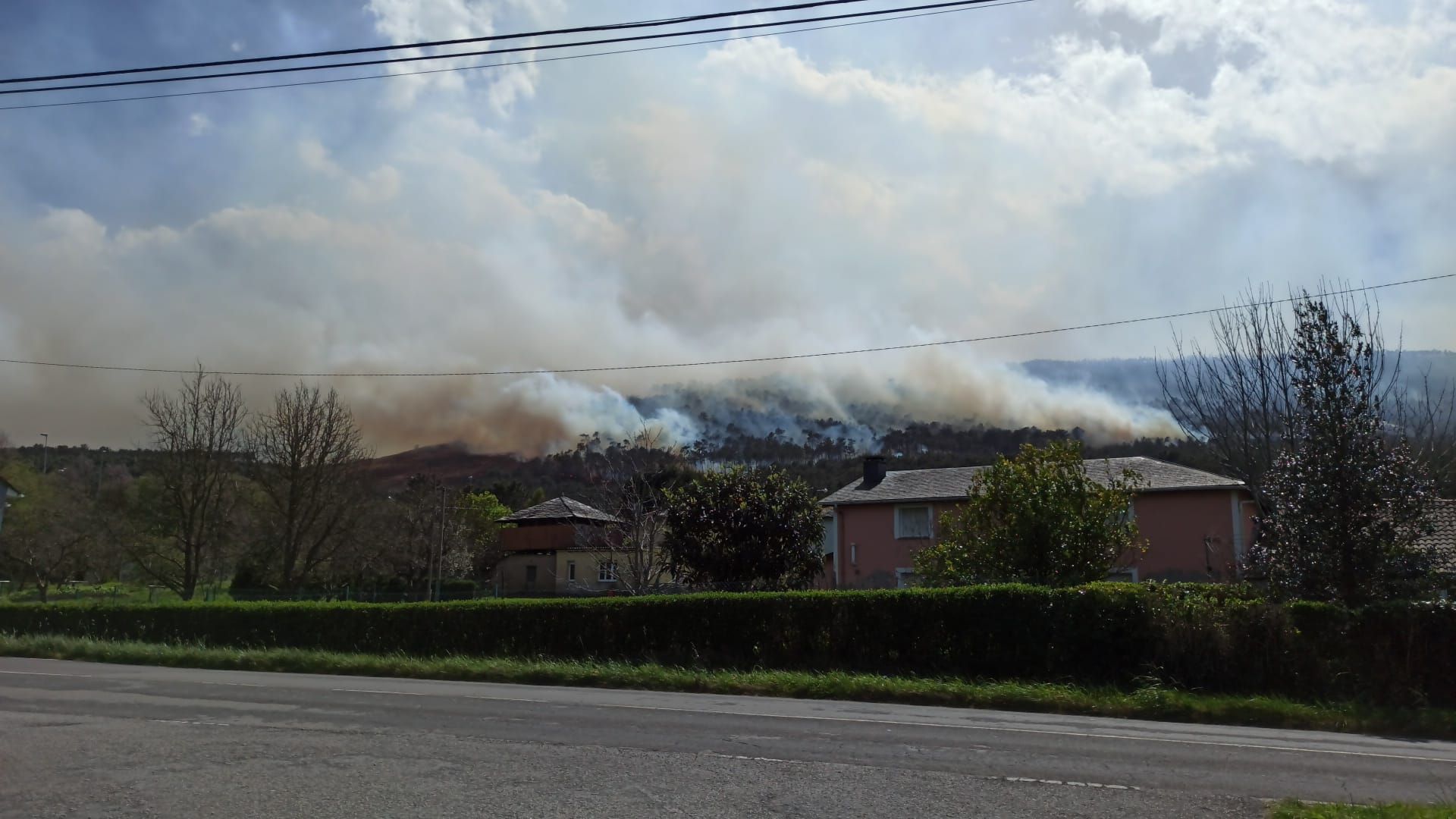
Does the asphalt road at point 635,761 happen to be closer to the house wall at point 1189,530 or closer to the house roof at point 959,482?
the house wall at point 1189,530

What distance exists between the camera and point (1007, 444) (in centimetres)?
7631

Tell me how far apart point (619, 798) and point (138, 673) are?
14974 millimetres

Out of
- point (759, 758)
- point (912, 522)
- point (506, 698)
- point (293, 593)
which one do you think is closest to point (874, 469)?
point (912, 522)

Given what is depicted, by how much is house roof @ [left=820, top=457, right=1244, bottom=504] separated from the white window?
526 mm

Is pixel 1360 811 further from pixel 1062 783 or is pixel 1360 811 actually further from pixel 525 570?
pixel 525 570

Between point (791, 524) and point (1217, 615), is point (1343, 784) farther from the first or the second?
point (791, 524)

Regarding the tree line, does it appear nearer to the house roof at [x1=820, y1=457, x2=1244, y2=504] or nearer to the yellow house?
the house roof at [x1=820, y1=457, x2=1244, y2=504]

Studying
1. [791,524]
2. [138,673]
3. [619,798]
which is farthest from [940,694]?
[138,673]

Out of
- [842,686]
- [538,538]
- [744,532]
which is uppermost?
[538,538]

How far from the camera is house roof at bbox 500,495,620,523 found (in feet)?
166

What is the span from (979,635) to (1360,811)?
11448 mm

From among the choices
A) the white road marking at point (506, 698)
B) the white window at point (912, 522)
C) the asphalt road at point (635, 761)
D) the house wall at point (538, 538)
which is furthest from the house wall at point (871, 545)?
the white road marking at point (506, 698)

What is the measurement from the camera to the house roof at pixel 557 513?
50.7 metres

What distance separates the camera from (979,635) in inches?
716
